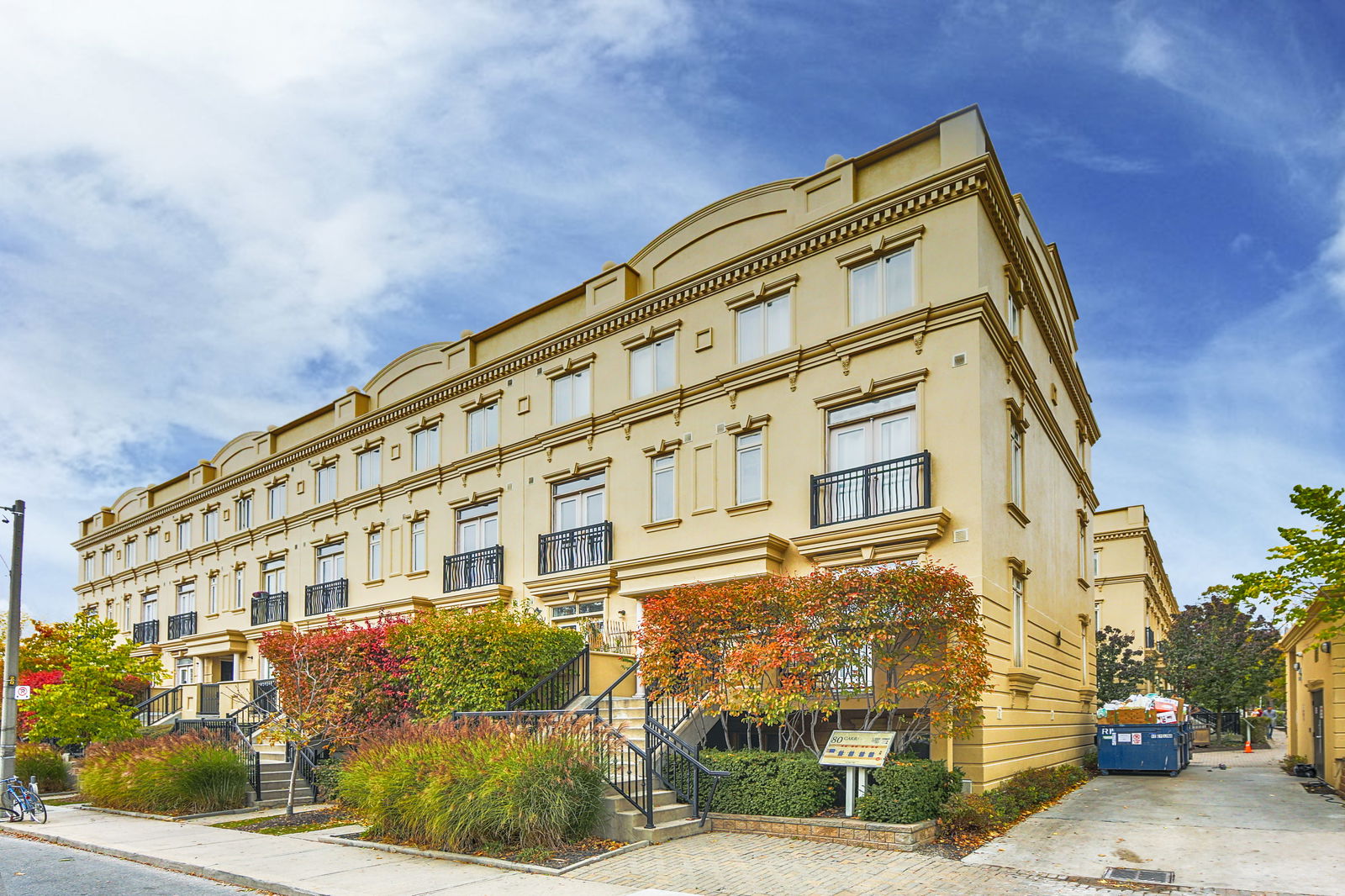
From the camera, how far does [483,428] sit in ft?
86.2

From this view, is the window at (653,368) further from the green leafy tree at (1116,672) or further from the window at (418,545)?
the green leafy tree at (1116,672)

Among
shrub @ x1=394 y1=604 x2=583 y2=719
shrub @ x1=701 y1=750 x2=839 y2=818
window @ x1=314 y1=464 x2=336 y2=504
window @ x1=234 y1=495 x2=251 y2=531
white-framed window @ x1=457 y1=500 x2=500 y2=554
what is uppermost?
window @ x1=314 y1=464 x2=336 y2=504

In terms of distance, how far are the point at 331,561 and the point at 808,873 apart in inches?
895

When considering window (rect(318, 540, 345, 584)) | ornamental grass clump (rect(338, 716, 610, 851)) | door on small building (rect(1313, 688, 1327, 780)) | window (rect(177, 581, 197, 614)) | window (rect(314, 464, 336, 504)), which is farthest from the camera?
window (rect(177, 581, 197, 614))

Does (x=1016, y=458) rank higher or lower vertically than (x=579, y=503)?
higher

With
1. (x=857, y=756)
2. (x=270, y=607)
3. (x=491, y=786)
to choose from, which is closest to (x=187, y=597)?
(x=270, y=607)

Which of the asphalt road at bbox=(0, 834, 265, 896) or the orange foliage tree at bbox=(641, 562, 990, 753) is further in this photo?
the orange foliage tree at bbox=(641, 562, 990, 753)

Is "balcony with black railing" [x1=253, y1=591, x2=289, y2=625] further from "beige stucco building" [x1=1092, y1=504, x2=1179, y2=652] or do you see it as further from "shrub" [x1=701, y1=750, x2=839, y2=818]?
"beige stucco building" [x1=1092, y1=504, x2=1179, y2=652]

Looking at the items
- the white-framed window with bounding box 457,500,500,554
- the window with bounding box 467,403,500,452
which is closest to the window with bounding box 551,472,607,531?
the white-framed window with bounding box 457,500,500,554

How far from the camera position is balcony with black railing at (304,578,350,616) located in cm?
2962

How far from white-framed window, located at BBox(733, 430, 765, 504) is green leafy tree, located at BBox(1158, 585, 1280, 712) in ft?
80.6

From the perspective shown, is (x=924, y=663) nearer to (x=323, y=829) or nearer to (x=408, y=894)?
(x=408, y=894)

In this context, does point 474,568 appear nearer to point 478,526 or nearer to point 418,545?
point 478,526

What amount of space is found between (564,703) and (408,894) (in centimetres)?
733
